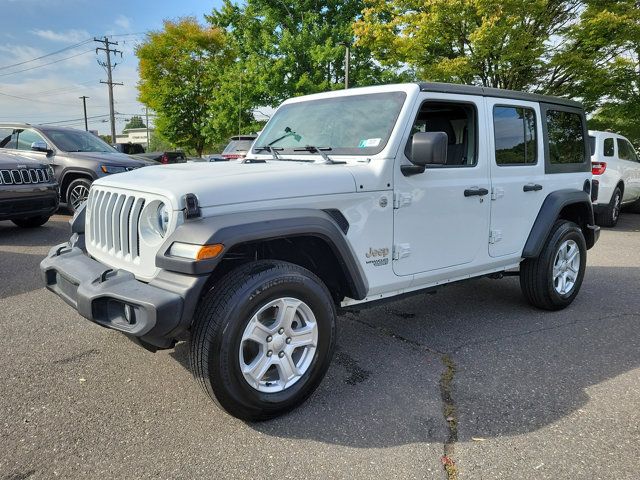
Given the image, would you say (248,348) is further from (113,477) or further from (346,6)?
(346,6)

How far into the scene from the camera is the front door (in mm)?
3260

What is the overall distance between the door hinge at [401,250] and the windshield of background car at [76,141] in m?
7.97

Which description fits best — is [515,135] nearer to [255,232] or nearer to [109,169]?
[255,232]

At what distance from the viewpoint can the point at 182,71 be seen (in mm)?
30141

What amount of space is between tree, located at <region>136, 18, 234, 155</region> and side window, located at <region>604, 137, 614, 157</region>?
77.9 ft

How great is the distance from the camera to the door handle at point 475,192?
3.63 m

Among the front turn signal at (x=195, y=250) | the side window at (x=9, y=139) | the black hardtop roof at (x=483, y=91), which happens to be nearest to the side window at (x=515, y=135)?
the black hardtop roof at (x=483, y=91)

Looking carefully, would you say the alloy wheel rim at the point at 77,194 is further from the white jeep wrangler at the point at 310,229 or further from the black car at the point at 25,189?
the white jeep wrangler at the point at 310,229

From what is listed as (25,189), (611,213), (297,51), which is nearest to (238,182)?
(25,189)

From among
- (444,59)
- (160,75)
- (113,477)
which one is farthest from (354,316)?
(160,75)

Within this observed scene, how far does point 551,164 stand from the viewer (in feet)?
14.5

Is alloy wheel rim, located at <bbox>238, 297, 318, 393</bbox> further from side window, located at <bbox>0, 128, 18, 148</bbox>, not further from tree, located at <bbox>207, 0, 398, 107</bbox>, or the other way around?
tree, located at <bbox>207, 0, 398, 107</bbox>

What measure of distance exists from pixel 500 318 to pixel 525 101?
1940 millimetres

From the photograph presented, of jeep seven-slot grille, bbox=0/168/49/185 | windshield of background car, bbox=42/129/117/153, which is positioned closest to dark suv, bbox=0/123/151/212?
windshield of background car, bbox=42/129/117/153
